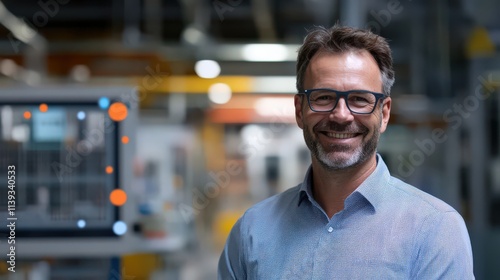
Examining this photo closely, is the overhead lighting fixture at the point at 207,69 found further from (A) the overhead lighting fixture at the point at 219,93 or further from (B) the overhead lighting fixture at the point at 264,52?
(B) the overhead lighting fixture at the point at 264,52

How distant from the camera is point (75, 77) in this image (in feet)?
Result: 16.4

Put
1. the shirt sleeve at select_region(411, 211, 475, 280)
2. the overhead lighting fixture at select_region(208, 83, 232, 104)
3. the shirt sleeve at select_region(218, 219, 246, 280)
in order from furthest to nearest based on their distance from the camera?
the overhead lighting fixture at select_region(208, 83, 232, 104), the shirt sleeve at select_region(218, 219, 246, 280), the shirt sleeve at select_region(411, 211, 475, 280)

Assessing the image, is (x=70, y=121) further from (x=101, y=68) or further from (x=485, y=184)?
(x=485, y=184)

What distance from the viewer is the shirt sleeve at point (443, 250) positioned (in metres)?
1.23

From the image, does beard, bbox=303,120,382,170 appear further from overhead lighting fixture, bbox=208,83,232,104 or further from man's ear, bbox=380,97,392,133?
overhead lighting fixture, bbox=208,83,232,104

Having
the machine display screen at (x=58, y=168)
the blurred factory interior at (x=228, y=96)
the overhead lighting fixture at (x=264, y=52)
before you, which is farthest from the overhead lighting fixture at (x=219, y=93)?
the machine display screen at (x=58, y=168)

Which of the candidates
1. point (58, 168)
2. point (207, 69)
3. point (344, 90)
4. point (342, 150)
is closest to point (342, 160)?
point (342, 150)

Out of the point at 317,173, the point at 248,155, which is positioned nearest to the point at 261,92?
the point at 248,155

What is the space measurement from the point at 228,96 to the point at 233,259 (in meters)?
3.46

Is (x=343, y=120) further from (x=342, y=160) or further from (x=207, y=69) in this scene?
(x=207, y=69)

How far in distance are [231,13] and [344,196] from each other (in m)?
3.85

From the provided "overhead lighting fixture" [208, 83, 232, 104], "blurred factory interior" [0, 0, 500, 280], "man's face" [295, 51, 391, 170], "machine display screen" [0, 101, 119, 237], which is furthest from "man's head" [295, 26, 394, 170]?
"overhead lighting fixture" [208, 83, 232, 104]

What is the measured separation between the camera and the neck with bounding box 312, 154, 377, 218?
1.36 meters

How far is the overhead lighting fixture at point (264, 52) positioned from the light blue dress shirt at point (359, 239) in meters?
3.52
